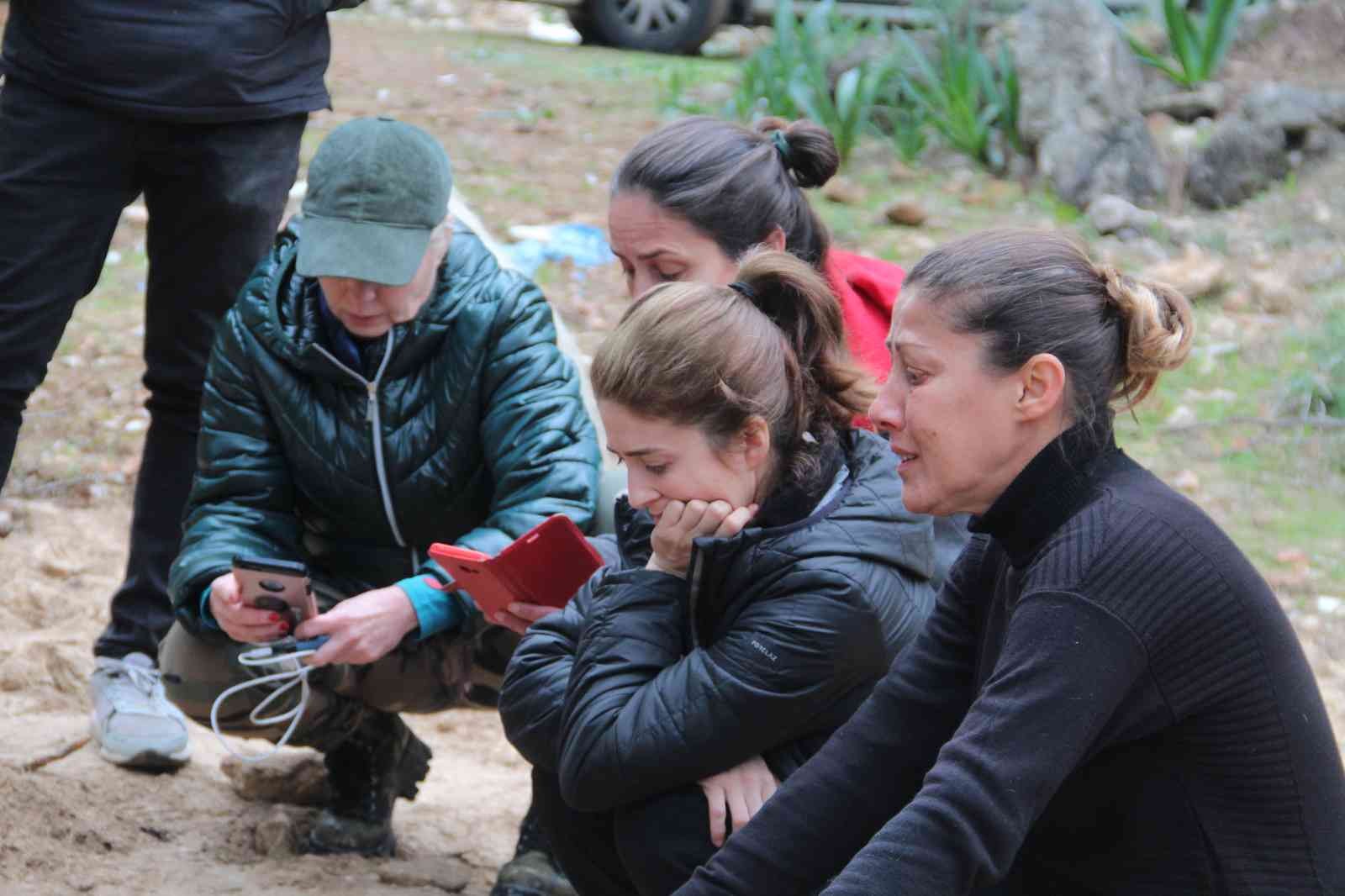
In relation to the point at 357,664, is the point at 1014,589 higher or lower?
higher

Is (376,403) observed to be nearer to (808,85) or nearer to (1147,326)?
(1147,326)

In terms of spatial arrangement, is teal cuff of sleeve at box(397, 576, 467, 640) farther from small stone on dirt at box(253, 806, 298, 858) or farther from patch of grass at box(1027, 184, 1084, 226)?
patch of grass at box(1027, 184, 1084, 226)

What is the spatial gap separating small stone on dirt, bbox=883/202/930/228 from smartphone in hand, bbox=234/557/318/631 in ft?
13.9

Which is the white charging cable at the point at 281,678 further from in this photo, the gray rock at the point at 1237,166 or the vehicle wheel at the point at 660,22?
the vehicle wheel at the point at 660,22

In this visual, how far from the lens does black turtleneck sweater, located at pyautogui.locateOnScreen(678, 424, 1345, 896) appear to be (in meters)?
1.77

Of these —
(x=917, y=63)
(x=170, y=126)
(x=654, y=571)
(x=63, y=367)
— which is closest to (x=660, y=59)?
(x=917, y=63)

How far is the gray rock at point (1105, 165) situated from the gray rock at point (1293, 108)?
44 centimetres

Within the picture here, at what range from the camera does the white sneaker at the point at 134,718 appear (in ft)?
11.7

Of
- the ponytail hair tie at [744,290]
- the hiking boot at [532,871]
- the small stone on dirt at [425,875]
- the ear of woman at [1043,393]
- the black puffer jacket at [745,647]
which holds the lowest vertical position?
the small stone on dirt at [425,875]

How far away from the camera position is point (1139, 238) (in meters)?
6.62

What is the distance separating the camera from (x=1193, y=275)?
6145mm

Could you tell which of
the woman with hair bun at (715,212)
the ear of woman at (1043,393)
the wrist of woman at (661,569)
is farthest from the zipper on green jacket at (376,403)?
the ear of woman at (1043,393)

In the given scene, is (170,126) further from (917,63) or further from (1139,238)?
(917,63)

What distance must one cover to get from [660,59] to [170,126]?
7.22m
